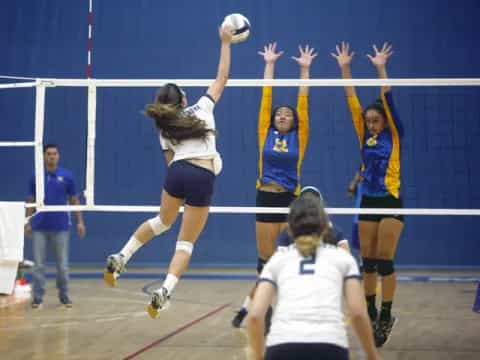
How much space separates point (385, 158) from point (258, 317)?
3145 mm

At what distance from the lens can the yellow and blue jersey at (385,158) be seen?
5.83 m

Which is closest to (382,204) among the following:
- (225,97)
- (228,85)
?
(228,85)

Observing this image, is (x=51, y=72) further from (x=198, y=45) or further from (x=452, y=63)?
(x=452, y=63)

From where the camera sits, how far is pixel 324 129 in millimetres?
11461

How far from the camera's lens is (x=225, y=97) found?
11.5 metres

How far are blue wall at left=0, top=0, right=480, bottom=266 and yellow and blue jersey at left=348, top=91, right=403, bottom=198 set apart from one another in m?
5.34

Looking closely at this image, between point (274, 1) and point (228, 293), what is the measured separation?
454 cm

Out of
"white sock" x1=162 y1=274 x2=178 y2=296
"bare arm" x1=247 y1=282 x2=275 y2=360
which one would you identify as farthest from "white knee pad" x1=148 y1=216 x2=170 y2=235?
"bare arm" x1=247 y1=282 x2=275 y2=360

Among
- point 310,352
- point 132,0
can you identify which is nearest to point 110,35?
point 132,0

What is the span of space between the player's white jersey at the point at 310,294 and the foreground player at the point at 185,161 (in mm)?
2018

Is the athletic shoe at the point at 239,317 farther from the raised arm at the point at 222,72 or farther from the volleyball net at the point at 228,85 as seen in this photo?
the raised arm at the point at 222,72

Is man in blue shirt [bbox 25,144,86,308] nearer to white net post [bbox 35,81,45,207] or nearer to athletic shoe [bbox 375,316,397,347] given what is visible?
white net post [bbox 35,81,45,207]

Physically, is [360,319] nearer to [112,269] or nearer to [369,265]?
[112,269]

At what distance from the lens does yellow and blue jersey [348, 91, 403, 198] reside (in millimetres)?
5832
